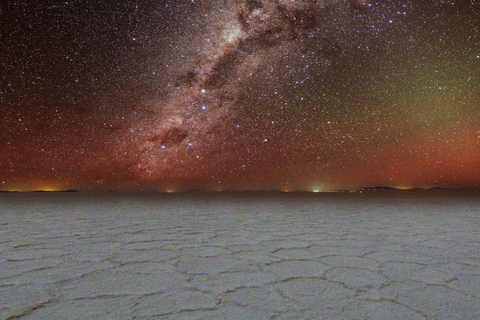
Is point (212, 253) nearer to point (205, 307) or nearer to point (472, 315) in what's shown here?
point (205, 307)

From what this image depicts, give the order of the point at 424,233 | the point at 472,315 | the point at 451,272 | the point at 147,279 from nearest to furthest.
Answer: the point at 472,315
the point at 147,279
the point at 451,272
the point at 424,233

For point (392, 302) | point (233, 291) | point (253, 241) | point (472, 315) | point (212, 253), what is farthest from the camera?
point (253, 241)

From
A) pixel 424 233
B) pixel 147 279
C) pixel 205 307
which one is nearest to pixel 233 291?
pixel 205 307

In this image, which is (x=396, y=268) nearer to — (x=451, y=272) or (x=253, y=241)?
(x=451, y=272)

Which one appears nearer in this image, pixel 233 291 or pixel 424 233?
pixel 233 291

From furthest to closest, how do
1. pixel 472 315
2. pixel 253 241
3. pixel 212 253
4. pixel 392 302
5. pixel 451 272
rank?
pixel 253 241 < pixel 212 253 < pixel 451 272 < pixel 392 302 < pixel 472 315

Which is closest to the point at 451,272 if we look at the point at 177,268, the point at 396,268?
the point at 396,268

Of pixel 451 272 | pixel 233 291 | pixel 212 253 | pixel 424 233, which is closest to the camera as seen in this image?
pixel 233 291

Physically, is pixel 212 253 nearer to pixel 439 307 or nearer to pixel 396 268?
pixel 396 268
